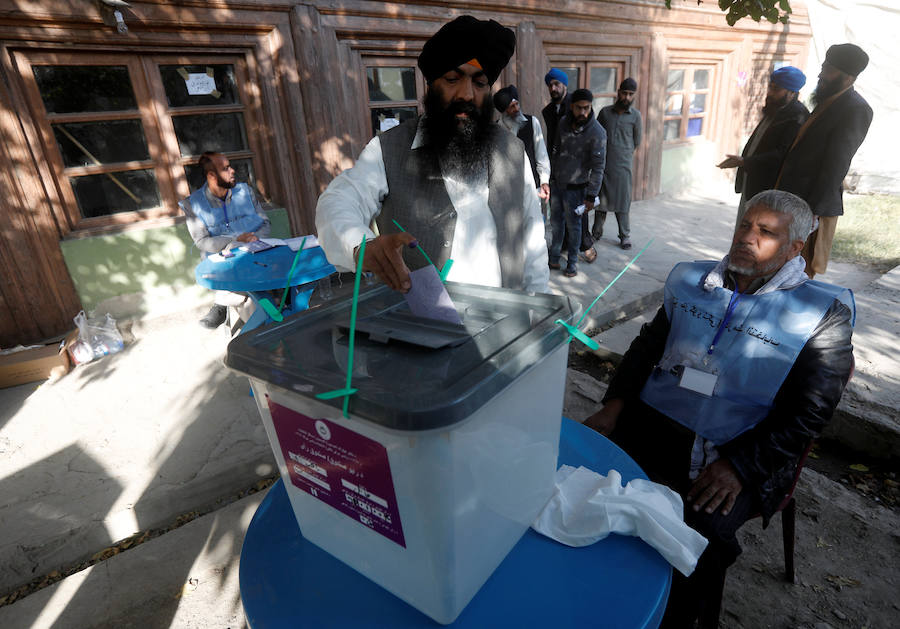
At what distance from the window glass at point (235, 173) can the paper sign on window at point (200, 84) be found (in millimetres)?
625

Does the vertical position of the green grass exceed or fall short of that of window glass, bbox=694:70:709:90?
it falls short

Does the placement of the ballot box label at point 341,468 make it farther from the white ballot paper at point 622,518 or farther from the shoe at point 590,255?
the shoe at point 590,255

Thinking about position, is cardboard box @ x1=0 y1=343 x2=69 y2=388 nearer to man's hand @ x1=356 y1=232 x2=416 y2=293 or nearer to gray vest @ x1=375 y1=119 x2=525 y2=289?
gray vest @ x1=375 y1=119 x2=525 y2=289

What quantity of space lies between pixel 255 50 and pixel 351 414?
4.88m

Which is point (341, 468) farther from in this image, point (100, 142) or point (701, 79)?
point (701, 79)

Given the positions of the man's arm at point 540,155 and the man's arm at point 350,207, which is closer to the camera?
the man's arm at point 350,207

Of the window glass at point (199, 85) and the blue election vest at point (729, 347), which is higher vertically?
the window glass at point (199, 85)

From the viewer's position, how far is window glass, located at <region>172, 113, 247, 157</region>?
14.6ft

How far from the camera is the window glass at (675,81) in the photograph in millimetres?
8523

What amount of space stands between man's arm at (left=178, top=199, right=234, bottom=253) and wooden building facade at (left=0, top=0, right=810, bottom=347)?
0.78 m

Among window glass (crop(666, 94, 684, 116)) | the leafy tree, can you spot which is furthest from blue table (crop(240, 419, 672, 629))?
window glass (crop(666, 94, 684, 116))

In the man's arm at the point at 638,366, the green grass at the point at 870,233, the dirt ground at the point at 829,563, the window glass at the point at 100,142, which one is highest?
the window glass at the point at 100,142

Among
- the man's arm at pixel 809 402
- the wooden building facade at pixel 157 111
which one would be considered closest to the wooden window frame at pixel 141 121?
the wooden building facade at pixel 157 111

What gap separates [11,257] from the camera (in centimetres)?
381
